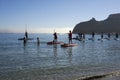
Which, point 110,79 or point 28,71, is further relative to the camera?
point 28,71

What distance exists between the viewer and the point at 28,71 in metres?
21.2

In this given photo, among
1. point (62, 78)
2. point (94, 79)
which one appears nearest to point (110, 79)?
point (94, 79)

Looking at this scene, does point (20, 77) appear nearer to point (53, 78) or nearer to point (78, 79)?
point (53, 78)

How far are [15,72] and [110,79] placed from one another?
7401mm

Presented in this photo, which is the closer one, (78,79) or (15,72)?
(78,79)

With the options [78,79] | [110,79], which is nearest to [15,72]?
[78,79]

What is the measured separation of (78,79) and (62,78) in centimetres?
160

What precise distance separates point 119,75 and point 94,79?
2.18 metres

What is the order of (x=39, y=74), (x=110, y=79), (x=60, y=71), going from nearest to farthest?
(x=110, y=79) < (x=39, y=74) < (x=60, y=71)

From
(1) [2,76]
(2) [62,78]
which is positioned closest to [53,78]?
(2) [62,78]

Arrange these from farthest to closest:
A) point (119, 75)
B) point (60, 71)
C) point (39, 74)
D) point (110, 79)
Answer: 1. point (60, 71)
2. point (39, 74)
3. point (119, 75)
4. point (110, 79)

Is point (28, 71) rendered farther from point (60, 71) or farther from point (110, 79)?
point (110, 79)

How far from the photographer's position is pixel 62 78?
18172 mm

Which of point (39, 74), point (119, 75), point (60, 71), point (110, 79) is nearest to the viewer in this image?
point (110, 79)
